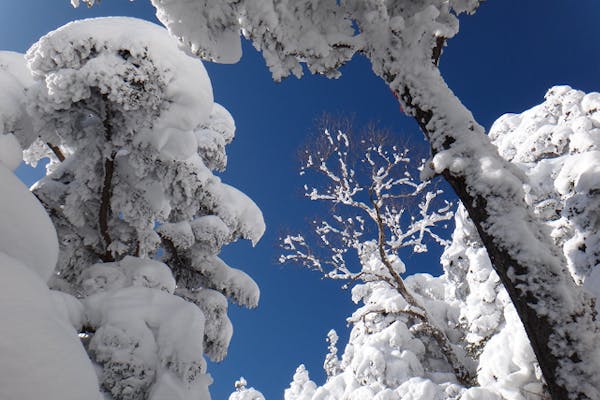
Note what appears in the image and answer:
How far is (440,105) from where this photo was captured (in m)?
3.26

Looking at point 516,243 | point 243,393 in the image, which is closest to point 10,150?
point 516,243

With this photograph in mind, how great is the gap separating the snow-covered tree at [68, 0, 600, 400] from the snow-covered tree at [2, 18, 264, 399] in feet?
5.16

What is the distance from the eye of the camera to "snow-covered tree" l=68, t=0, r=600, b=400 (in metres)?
2.54

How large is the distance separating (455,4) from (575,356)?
304cm

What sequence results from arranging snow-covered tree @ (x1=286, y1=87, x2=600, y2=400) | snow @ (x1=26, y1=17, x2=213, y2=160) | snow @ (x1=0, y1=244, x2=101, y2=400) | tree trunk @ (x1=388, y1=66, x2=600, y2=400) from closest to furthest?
snow @ (x1=0, y1=244, x2=101, y2=400) < tree trunk @ (x1=388, y1=66, x2=600, y2=400) < snow @ (x1=26, y1=17, x2=213, y2=160) < snow-covered tree @ (x1=286, y1=87, x2=600, y2=400)

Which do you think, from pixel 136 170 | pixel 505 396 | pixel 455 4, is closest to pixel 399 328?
pixel 505 396

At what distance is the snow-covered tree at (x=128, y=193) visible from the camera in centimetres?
436

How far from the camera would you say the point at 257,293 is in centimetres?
712

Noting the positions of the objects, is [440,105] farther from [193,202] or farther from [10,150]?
[10,150]

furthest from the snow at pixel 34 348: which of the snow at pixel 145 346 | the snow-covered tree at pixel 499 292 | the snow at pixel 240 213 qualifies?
the snow-covered tree at pixel 499 292

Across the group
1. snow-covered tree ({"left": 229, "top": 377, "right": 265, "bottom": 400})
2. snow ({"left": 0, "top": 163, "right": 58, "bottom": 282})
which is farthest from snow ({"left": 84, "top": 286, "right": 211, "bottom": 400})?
snow-covered tree ({"left": 229, "top": 377, "right": 265, "bottom": 400})

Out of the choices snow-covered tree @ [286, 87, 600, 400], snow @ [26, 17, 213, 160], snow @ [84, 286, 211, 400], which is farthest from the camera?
snow-covered tree @ [286, 87, 600, 400]

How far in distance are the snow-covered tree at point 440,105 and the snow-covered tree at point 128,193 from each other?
1573 mm

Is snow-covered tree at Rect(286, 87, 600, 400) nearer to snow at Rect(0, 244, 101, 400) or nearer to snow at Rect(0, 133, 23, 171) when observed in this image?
snow at Rect(0, 244, 101, 400)
